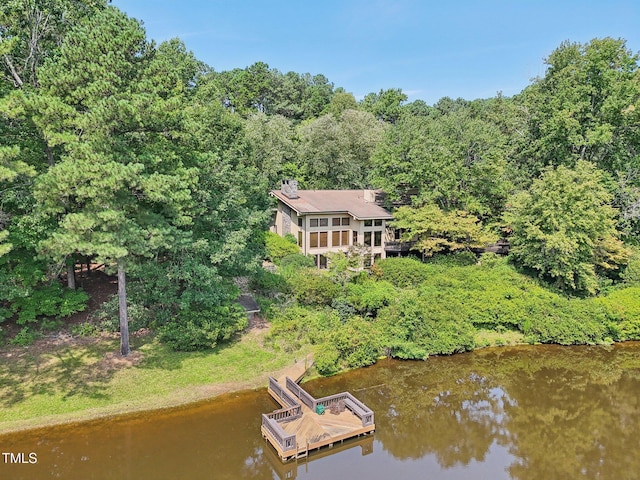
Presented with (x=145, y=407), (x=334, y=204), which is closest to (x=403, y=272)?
(x=334, y=204)

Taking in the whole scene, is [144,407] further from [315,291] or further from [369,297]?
[369,297]

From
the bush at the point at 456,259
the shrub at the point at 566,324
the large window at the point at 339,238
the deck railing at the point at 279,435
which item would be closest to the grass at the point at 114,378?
the deck railing at the point at 279,435

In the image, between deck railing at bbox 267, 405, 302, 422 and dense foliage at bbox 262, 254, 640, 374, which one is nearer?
deck railing at bbox 267, 405, 302, 422

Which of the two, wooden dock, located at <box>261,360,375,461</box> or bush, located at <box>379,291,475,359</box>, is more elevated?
bush, located at <box>379,291,475,359</box>

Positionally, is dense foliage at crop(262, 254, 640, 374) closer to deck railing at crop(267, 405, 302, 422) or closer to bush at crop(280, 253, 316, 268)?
bush at crop(280, 253, 316, 268)

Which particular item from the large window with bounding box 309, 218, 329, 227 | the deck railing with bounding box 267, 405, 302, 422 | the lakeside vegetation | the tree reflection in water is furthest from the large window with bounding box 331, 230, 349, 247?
the deck railing with bounding box 267, 405, 302, 422

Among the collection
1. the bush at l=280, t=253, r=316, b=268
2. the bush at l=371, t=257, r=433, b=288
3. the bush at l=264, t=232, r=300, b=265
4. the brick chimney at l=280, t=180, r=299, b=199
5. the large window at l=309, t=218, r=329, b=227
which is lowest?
the bush at l=371, t=257, r=433, b=288

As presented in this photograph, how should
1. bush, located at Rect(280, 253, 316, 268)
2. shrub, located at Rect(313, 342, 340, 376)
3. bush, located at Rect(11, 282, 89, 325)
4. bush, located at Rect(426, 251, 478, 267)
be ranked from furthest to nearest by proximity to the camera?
bush, located at Rect(426, 251, 478, 267) < bush, located at Rect(280, 253, 316, 268) < shrub, located at Rect(313, 342, 340, 376) < bush, located at Rect(11, 282, 89, 325)

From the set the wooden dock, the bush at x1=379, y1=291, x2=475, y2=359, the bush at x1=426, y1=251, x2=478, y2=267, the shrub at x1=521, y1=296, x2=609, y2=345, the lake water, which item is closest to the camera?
the lake water
